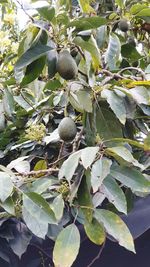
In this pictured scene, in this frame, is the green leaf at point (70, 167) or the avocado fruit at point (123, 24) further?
the avocado fruit at point (123, 24)

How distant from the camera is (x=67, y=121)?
3.16ft

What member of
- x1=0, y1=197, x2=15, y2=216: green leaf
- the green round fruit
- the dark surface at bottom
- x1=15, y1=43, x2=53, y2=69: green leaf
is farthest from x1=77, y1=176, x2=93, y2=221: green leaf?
the green round fruit

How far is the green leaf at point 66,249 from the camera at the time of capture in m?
0.79

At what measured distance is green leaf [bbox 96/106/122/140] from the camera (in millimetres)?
1006

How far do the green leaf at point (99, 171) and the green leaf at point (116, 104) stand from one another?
133 mm

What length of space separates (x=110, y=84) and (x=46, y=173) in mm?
226

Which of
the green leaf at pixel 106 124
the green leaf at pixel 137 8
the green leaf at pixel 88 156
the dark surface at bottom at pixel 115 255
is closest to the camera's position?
the green leaf at pixel 88 156

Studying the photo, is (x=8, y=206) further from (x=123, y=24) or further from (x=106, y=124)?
(x=123, y=24)

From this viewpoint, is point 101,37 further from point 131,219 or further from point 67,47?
point 131,219

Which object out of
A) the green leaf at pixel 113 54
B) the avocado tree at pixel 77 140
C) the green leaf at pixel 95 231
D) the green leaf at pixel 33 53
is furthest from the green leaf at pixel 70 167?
the green leaf at pixel 113 54

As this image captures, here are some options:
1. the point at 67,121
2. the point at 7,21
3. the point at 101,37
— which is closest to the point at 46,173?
the point at 67,121

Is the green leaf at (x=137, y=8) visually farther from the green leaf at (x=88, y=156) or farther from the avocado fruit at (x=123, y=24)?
the green leaf at (x=88, y=156)

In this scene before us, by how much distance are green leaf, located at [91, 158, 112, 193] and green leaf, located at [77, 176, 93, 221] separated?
5 cm

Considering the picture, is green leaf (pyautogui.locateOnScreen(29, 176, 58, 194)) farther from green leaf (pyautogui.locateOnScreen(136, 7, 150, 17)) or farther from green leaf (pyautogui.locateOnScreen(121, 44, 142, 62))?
green leaf (pyautogui.locateOnScreen(121, 44, 142, 62))
